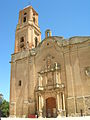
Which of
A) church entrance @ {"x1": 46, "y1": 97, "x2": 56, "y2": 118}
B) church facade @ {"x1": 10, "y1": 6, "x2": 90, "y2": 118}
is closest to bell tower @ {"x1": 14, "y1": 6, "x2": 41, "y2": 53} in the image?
church facade @ {"x1": 10, "y1": 6, "x2": 90, "y2": 118}

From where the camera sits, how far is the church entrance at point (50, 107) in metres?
20.2

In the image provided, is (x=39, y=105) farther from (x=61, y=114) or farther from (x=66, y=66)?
(x=66, y=66)

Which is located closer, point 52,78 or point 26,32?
point 52,78

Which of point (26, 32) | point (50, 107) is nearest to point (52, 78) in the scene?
point (50, 107)

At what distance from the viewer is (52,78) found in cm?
2125

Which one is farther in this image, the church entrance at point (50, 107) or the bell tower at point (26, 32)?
the bell tower at point (26, 32)

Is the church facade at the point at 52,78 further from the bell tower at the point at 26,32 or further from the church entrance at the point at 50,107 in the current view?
the bell tower at the point at 26,32

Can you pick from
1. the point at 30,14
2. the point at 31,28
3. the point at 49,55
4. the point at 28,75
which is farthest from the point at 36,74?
the point at 30,14

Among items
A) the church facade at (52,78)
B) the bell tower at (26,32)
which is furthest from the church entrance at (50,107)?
the bell tower at (26,32)

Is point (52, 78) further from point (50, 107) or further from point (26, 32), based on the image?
point (26, 32)

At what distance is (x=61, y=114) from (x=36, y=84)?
5599mm

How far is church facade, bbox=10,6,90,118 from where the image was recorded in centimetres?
1884

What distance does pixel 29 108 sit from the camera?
21531 mm

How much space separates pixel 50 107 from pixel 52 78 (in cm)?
379
